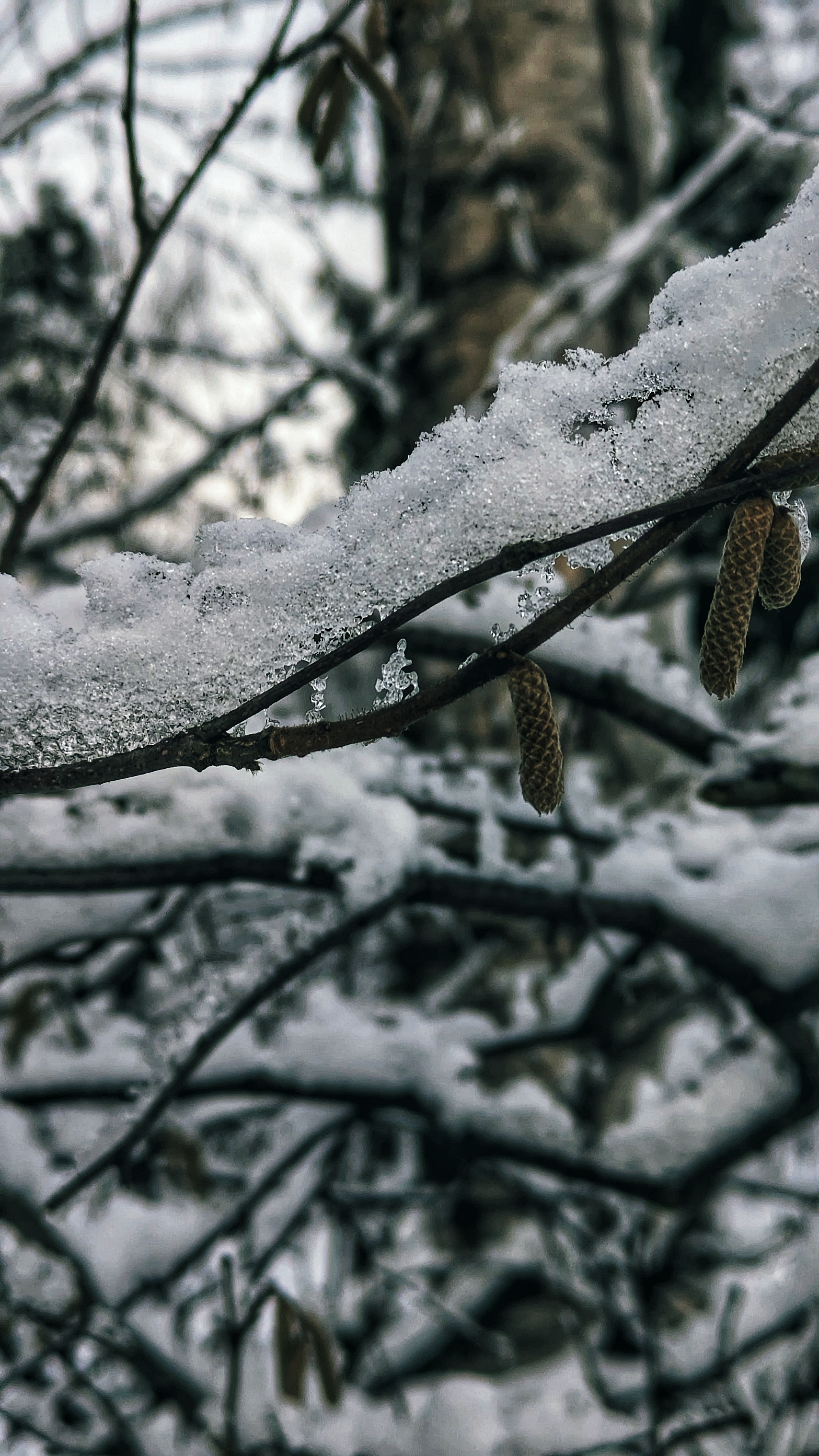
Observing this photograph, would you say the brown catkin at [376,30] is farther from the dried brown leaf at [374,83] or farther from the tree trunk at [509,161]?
the tree trunk at [509,161]

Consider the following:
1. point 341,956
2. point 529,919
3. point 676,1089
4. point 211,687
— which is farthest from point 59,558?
point 211,687

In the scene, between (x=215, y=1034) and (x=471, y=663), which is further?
(x=215, y=1034)

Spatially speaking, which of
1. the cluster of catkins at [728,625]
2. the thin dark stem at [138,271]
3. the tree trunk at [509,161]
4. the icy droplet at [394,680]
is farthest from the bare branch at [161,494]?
the cluster of catkins at [728,625]

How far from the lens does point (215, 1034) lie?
1239mm

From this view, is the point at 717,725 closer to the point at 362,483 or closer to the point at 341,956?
the point at 362,483

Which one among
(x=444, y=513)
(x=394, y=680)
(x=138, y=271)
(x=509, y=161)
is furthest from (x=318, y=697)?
(x=509, y=161)

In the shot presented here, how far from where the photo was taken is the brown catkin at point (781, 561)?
667mm

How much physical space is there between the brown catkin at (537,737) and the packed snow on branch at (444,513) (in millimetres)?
87

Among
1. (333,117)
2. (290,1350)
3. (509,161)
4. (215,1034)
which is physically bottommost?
(290,1350)

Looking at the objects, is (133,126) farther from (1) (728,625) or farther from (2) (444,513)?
(1) (728,625)

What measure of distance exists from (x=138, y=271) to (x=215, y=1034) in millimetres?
884

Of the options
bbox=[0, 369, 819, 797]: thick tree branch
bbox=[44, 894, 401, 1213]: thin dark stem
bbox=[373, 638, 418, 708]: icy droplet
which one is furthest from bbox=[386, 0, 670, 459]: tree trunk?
bbox=[0, 369, 819, 797]: thick tree branch

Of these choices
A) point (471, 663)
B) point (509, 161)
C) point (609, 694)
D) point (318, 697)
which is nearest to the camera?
point (471, 663)

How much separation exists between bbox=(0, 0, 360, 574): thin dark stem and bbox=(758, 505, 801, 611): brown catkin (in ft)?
Result: 2.43
